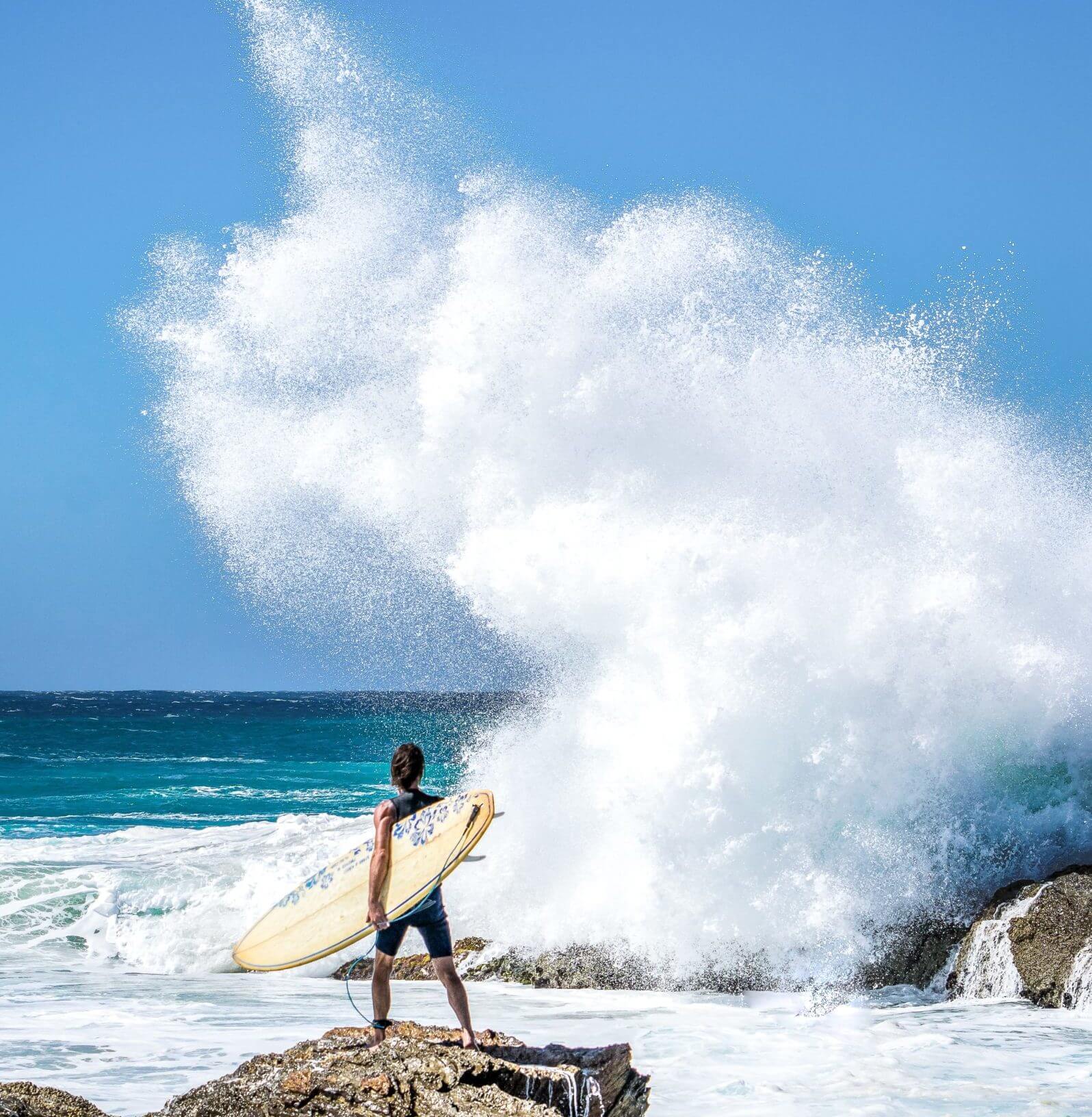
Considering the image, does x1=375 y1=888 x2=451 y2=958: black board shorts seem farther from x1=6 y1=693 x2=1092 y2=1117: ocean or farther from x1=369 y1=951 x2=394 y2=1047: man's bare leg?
x1=6 y1=693 x2=1092 y2=1117: ocean

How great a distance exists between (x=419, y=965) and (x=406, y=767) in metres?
5.17

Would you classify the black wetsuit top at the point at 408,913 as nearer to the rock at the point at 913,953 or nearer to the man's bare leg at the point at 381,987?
the man's bare leg at the point at 381,987

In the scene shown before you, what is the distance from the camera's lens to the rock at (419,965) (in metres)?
9.24

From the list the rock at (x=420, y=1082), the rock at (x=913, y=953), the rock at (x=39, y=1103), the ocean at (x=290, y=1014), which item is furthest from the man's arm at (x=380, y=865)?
the rock at (x=913, y=953)

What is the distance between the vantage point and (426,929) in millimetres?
4762

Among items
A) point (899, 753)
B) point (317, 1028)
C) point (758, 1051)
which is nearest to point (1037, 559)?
point (899, 753)

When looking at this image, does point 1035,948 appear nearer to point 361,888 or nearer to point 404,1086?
point 361,888

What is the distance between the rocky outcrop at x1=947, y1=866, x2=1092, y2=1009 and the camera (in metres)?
7.66

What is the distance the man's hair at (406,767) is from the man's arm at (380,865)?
0.35 ft

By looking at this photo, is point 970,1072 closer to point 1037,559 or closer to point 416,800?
point 416,800

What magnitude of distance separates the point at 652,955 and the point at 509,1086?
4752 millimetres

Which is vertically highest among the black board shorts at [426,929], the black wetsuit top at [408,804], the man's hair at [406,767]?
the man's hair at [406,767]

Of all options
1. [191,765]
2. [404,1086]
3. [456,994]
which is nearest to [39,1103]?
[404,1086]

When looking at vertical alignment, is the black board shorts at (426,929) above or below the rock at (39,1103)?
above
